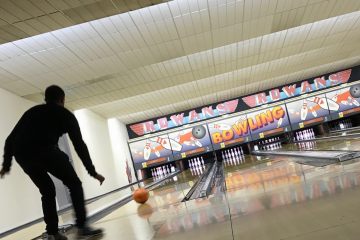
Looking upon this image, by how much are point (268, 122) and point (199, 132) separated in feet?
8.57

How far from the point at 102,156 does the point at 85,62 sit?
5.83 m

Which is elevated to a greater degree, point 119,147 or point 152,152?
point 119,147

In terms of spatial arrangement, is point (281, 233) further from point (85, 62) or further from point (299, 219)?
point (85, 62)

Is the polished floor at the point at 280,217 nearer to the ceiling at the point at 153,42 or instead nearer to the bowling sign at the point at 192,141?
the ceiling at the point at 153,42

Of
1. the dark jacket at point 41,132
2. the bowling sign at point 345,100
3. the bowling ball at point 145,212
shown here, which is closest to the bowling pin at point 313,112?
the bowling sign at point 345,100

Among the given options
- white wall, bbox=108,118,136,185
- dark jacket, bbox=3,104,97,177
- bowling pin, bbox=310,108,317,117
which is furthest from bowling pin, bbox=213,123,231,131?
dark jacket, bbox=3,104,97,177

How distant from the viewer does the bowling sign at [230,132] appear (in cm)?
1537

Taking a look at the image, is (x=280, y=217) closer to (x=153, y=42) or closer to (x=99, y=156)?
(x=153, y=42)

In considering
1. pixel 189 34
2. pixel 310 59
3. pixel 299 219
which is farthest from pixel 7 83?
pixel 310 59

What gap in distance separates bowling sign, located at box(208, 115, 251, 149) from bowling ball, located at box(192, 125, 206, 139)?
268 mm

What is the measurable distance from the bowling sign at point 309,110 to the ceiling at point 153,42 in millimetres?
2819

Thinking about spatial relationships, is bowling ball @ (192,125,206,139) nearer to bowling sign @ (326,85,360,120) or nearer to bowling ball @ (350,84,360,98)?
bowling sign @ (326,85,360,120)

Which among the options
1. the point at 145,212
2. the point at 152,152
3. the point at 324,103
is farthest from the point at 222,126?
the point at 145,212

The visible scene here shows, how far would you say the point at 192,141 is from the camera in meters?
15.6
